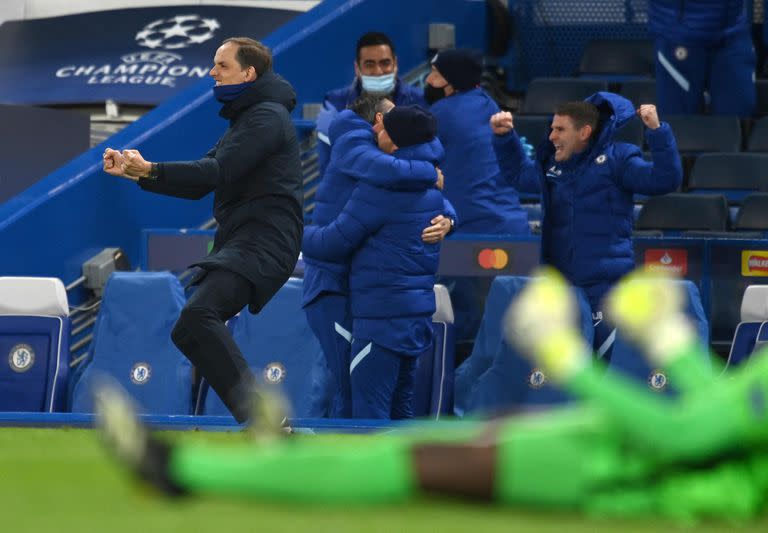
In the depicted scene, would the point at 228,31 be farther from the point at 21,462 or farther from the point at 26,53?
the point at 21,462

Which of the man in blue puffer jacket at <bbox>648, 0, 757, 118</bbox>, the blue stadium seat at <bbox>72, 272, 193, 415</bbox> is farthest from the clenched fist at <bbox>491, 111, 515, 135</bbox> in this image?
the man in blue puffer jacket at <bbox>648, 0, 757, 118</bbox>

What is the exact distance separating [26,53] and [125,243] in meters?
4.69

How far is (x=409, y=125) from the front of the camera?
20.7ft

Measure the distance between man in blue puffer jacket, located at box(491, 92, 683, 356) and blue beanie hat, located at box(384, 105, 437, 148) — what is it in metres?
0.41

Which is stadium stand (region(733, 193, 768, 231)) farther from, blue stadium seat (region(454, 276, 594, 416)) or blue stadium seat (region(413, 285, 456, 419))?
blue stadium seat (region(413, 285, 456, 419))

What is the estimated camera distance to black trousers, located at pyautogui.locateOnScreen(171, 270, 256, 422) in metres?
5.29

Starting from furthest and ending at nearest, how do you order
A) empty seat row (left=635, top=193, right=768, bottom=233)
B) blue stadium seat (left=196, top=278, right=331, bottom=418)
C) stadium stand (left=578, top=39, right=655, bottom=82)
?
stadium stand (left=578, top=39, right=655, bottom=82) < empty seat row (left=635, top=193, right=768, bottom=233) < blue stadium seat (left=196, top=278, right=331, bottom=418)

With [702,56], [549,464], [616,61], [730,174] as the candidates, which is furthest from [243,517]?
[616,61]

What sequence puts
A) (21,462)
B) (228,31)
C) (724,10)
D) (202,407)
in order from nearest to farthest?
1. (21,462)
2. (202,407)
3. (724,10)
4. (228,31)

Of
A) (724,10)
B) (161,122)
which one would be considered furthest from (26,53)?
(724,10)

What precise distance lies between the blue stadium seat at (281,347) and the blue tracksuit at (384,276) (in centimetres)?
72

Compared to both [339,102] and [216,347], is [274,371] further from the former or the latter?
[216,347]

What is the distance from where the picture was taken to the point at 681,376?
2.80m

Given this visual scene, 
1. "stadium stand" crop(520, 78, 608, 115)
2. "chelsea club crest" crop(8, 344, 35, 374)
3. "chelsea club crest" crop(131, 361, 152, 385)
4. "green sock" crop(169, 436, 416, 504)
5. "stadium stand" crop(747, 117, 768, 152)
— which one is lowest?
"chelsea club crest" crop(131, 361, 152, 385)
